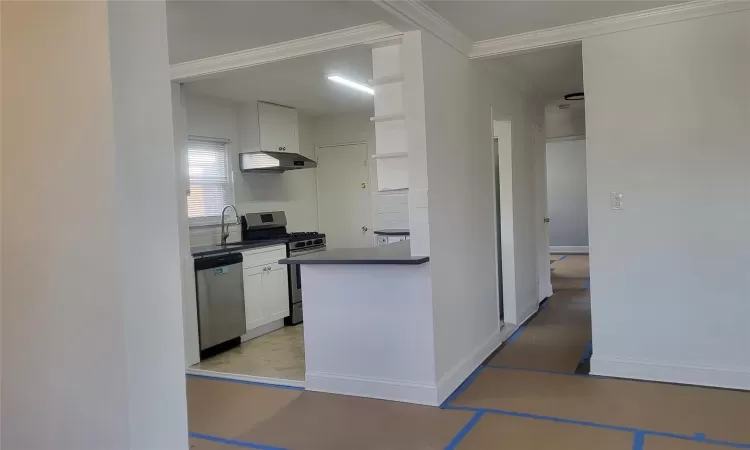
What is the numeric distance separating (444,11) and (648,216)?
1.94 meters

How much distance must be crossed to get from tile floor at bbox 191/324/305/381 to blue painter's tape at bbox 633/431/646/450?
2.27 meters

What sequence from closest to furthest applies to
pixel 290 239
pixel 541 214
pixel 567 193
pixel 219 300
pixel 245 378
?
1. pixel 245 378
2. pixel 219 300
3. pixel 290 239
4. pixel 541 214
5. pixel 567 193

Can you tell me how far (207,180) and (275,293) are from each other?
139 centimetres

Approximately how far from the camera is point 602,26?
3.84 metres

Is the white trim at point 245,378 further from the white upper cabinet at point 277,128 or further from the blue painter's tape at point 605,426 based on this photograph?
the white upper cabinet at point 277,128

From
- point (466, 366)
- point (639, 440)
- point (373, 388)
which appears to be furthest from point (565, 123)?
point (639, 440)

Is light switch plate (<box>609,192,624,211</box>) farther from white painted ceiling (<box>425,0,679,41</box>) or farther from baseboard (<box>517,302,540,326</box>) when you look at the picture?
baseboard (<box>517,302,540,326</box>)

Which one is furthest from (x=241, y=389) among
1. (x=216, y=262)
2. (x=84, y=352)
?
(x=84, y=352)

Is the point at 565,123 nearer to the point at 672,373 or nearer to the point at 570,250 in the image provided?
the point at 570,250

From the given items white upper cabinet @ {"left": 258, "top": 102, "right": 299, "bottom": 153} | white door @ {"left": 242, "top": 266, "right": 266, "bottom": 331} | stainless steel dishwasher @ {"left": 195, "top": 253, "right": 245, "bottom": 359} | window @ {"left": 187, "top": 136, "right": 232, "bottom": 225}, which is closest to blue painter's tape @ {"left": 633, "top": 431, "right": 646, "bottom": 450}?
stainless steel dishwasher @ {"left": 195, "top": 253, "right": 245, "bottom": 359}

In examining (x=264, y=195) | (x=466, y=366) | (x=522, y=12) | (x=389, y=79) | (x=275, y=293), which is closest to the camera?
(x=522, y=12)

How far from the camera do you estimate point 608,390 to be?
3682 mm

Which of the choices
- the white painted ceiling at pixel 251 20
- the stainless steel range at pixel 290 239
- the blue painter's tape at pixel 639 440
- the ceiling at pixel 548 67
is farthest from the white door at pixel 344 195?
the blue painter's tape at pixel 639 440

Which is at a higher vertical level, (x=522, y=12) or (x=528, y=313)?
(x=522, y=12)
